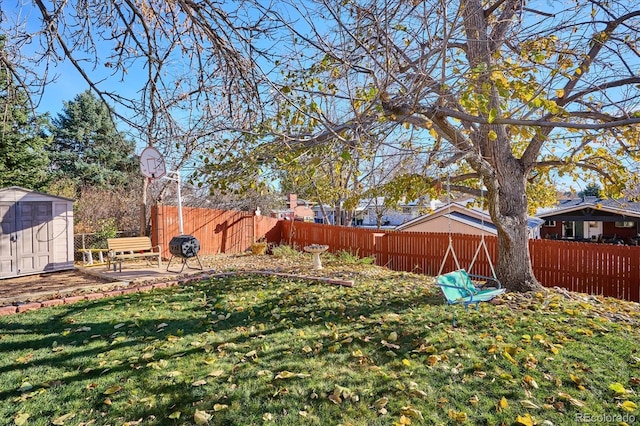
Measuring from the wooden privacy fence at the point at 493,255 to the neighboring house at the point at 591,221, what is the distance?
10518mm

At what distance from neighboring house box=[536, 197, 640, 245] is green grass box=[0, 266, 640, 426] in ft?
55.5

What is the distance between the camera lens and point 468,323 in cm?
416

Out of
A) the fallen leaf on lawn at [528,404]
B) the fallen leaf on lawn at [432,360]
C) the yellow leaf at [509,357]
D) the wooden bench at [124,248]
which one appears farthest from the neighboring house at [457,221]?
the fallen leaf on lawn at [528,404]

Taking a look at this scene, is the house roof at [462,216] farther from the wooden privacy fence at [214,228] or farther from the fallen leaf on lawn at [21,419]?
the fallen leaf on lawn at [21,419]

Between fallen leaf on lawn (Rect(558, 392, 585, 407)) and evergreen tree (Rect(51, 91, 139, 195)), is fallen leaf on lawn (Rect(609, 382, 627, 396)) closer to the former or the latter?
fallen leaf on lawn (Rect(558, 392, 585, 407))

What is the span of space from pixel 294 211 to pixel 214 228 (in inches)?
756

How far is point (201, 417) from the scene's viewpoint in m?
2.28

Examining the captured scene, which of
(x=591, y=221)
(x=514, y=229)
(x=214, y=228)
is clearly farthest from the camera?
(x=591, y=221)

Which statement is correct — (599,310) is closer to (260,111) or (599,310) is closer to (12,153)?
(260,111)

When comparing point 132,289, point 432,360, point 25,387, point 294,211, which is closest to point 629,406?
point 432,360

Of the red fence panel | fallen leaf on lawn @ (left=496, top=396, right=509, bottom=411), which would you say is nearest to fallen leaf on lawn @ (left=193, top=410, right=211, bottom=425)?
fallen leaf on lawn @ (left=496, top=396, right=509, bottom=411)

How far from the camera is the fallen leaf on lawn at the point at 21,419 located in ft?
7.35

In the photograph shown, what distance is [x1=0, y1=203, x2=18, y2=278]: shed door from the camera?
7.52 metres

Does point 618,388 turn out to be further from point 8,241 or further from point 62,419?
point 8,241
